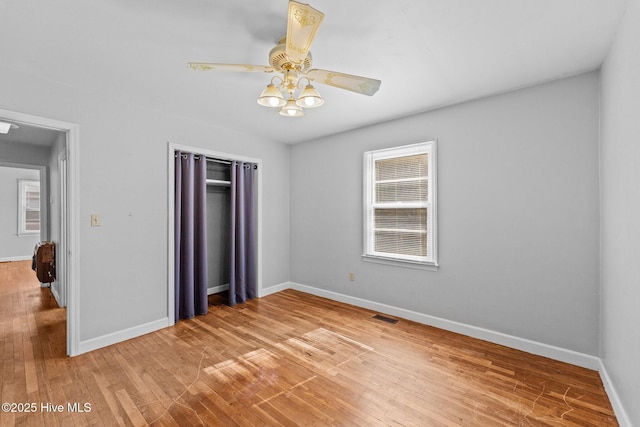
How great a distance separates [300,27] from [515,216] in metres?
2.58

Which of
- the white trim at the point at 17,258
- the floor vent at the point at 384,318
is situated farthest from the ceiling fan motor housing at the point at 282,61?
the white trim at the point at 17,258

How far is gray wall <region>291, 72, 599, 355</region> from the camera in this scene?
244 centimetres

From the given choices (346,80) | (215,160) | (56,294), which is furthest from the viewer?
(56,294)

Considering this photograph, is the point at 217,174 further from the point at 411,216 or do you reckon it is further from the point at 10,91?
the point at 411,216

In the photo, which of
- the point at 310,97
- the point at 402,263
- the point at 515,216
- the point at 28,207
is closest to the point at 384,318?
the point at 402,263

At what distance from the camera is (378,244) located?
3.88 metres

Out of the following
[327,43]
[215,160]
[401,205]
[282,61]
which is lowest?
[401,205]

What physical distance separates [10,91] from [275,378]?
127 inches

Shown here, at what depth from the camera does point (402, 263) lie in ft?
11.7

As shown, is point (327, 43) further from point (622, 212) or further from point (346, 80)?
point (622, 212)

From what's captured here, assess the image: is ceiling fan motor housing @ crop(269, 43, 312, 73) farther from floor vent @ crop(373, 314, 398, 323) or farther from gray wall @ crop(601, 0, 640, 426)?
floor vent @ crop(373, 314, 398, 323)

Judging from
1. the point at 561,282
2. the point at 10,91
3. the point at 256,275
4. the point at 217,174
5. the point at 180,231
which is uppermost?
the point at 10,91

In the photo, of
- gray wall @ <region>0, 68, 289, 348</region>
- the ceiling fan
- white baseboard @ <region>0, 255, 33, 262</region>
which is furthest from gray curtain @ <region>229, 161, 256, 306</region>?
white baseboard @ <region>0, 255, 33, 262</region>

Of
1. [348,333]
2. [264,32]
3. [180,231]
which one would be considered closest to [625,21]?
[264,32]
